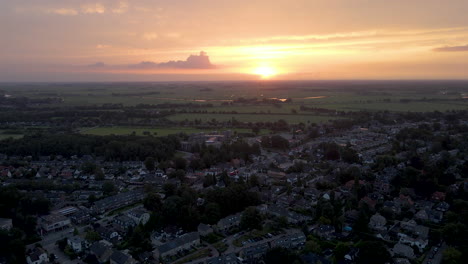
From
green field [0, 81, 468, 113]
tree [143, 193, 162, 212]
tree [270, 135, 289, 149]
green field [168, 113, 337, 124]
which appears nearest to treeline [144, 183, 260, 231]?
tree [143, 193, 162, 212]

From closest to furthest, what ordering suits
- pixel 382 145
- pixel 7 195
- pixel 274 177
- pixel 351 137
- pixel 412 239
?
pixel 412 239, pixel 7 195, pixel 274 177, pixel 382 145, pixel 351 137

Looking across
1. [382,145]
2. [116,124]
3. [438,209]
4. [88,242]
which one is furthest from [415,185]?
[116,124]

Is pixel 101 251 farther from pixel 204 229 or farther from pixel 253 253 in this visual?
pixel 253 253

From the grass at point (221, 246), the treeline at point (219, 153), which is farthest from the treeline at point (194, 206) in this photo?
the treeline at point (219, 153)

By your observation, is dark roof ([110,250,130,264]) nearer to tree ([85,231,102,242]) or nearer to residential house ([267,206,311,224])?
tree ([85,231,102,242])

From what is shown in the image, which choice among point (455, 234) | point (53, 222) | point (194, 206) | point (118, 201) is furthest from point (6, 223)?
point (455, 234)

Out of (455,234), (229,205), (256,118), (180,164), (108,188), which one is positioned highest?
(256,118)

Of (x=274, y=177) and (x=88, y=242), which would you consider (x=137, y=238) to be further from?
(x=274, y=177)
